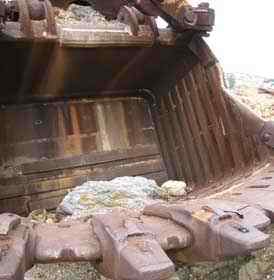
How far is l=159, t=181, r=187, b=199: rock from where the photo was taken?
Result: 12.2 ft

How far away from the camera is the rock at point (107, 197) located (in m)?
3.15

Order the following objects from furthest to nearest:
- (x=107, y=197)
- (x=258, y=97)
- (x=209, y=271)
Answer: (x=258, y=97)
(x=107, y=197)
(x=209, y=271)

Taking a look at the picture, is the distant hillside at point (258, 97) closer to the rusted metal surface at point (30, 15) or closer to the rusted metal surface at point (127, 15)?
the rusted metal surface at point (127, 15)

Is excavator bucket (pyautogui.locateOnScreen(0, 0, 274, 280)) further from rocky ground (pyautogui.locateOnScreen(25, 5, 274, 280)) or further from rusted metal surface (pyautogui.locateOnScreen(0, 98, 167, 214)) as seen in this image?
rocky ground (pyautogui.locateOnScreen(25, 5, 274, 280))

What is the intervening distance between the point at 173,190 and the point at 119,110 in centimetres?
111

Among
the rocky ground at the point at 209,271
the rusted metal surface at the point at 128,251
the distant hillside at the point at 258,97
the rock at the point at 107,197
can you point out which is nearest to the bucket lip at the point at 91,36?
the distant hillside at the point at 258,97

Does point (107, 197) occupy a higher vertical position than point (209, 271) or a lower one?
higher

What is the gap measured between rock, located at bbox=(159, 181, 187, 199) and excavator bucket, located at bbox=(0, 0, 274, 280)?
0.44ft

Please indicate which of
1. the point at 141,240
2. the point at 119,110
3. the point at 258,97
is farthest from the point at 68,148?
the point at 141,240

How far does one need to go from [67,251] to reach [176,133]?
2775mm

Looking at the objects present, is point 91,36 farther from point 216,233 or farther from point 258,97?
point 216,233

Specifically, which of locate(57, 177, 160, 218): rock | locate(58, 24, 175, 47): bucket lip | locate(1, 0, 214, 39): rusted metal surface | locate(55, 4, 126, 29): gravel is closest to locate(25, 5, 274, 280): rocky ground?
locate(57, 177, 160, 218): rock

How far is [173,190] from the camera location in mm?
3766

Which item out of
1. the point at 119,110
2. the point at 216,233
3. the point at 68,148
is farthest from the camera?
the point at 119,110
